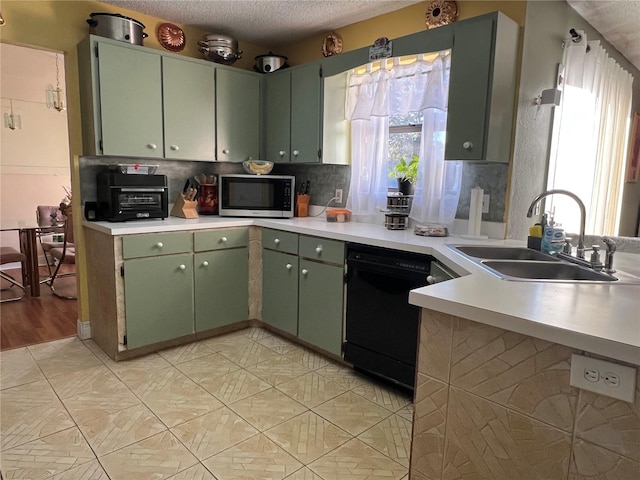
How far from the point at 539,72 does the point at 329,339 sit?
6.79 feet

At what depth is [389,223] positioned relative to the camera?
2.94 metres

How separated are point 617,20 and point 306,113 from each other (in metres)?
2.07

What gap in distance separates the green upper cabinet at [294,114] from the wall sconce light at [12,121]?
365cm

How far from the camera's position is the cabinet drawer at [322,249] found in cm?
269

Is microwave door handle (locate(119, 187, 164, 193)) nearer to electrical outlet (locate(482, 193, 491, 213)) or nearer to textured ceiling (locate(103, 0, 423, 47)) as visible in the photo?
textured ceiling (locate(103, 0, 423, 47))

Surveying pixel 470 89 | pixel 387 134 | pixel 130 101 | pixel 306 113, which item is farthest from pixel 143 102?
pixel 470 89

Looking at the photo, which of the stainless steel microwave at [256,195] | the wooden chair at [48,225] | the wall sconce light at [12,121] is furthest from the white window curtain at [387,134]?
the wall sconce light at [12,121]

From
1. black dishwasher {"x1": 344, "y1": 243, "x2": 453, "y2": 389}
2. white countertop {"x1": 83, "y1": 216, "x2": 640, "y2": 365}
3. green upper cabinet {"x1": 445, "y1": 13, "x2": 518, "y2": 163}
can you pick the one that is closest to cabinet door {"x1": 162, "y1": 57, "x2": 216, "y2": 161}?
black dishwasher {"x1": 344, "y1": 243, "x2": 453, "y2": 389}

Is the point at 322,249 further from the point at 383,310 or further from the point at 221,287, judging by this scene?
the point at 221,287

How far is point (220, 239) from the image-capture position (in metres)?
3.11

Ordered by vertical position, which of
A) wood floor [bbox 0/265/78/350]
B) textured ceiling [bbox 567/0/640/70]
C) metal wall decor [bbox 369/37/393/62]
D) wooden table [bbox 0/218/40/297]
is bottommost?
wood floor [bbox 0/265/78/350]

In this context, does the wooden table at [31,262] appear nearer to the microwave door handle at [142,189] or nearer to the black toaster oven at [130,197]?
the black toaster oven at [130,197]

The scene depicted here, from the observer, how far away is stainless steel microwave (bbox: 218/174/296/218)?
336 centimetres

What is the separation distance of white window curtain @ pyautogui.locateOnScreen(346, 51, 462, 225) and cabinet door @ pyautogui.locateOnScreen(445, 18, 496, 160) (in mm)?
291
